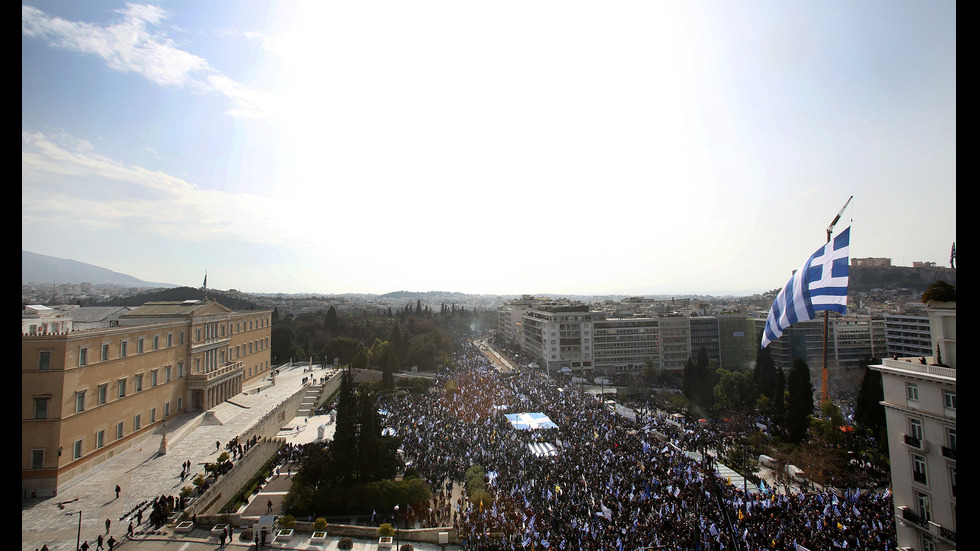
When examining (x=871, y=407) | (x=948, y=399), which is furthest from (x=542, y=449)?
(x=871, y=407)

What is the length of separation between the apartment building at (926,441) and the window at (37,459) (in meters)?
31.1

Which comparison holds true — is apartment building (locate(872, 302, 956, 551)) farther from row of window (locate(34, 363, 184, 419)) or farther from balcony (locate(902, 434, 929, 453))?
row of window (locate(34, 363, 184, 419))

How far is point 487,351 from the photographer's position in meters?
80.2

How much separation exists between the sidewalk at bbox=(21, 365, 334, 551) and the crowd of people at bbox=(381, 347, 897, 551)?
9912 mm

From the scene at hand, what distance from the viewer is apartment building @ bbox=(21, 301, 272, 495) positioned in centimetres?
1922

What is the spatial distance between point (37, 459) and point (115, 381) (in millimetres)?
4983

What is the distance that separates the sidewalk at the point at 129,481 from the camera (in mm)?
15977

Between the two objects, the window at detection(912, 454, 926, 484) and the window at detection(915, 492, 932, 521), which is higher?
the window at detection(912, 454, 926, 484)

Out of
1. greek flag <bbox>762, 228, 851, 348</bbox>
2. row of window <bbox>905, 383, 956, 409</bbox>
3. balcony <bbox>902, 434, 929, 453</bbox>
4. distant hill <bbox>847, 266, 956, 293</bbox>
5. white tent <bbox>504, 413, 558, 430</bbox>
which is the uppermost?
distant hill <bbox>847, 266, 956, 293</bbox>

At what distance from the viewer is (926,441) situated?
14219 millimetres

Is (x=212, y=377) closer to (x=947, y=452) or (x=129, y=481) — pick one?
(x=129, y=481)

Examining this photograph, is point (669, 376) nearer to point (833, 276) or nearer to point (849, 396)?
point (849, 396)

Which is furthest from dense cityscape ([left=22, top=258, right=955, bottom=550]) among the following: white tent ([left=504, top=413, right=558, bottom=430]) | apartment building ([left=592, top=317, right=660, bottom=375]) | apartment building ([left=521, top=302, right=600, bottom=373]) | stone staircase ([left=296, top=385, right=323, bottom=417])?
apartment building ([left=521, top=302, right=600, bottom=373])

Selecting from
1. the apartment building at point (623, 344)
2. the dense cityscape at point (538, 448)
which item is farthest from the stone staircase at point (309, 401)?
the apartment building at point (623, 344)
